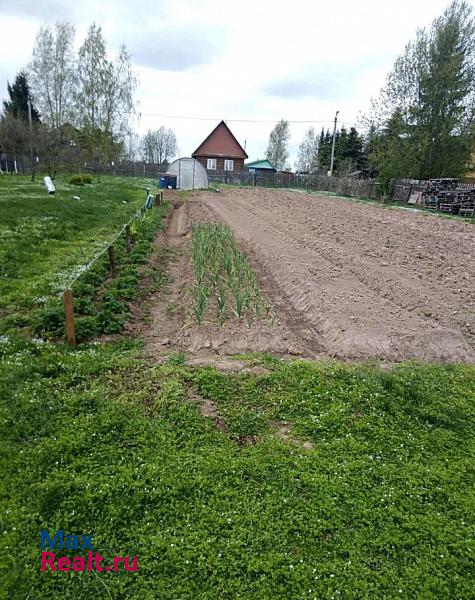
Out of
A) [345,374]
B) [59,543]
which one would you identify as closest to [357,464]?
[345,374]

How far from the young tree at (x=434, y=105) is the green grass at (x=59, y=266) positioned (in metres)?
22.5

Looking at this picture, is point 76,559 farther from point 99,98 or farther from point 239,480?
point 99,98

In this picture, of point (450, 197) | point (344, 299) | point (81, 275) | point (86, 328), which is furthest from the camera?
point (450, 197)

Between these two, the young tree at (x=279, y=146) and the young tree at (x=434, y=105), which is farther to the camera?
the young tree at (x=279, y=146)

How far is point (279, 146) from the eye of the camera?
75500 mm

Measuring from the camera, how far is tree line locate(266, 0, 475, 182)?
26406mm

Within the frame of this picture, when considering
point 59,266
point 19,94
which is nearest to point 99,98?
point 19,94

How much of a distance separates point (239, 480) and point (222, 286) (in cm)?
409

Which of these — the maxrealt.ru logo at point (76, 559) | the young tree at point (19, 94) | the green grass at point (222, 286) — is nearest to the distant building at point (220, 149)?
the young tree at point (19, 94)

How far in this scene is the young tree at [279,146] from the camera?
245 ft

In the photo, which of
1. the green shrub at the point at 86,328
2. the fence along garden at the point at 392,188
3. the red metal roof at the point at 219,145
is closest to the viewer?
the green shrub at the point at 86,328

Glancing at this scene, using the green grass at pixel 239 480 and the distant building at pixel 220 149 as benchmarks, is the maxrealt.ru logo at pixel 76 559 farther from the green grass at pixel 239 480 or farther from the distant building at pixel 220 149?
the distant building at pixel 220 149

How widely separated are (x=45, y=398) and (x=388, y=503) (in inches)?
113

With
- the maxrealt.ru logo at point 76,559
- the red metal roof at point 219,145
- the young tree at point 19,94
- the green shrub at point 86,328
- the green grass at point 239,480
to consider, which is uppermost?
the young tree at point 19,94
